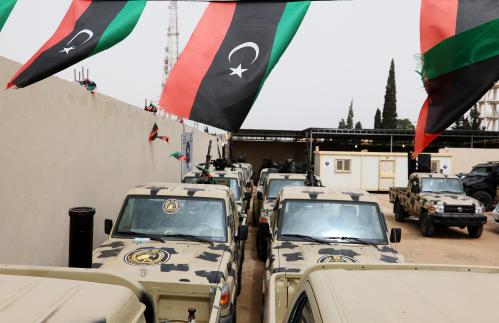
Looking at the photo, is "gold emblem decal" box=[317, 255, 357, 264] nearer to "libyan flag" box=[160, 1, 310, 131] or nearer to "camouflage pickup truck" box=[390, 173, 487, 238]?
"libyan flag" box=[160, 1, 310, 131]

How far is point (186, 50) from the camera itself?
406 centimetres

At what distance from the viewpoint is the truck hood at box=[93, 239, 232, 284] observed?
430cm

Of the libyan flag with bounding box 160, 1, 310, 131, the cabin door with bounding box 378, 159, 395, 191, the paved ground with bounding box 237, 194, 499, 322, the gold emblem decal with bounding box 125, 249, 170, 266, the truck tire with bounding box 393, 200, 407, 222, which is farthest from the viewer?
the cabin door with bounding box 378, 159, 395, 191

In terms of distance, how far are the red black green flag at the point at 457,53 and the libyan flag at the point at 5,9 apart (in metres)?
3.46

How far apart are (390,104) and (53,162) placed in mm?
48580

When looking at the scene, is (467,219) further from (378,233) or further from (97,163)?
(97,163)

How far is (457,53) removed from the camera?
396 cm

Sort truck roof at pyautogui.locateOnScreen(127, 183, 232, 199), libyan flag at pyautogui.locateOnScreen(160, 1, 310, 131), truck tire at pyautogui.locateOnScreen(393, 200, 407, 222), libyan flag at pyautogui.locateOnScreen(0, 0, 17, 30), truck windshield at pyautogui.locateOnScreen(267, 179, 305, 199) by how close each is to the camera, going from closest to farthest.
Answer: libyan flag at pyautogui.locateOnScreen(0, 0, 17, 30) → libyan flag at pyautogui.locateOnScreen(160, 1, 310, 131) → truck roof at pyautogui.locateOnScreen(127, 183, 232, 199) → truck windshield at pyautogui.locateOnScreen(267, 179, 305, 199) → truck tire at pyautogui.locateOnScreen(393, 200, 407, 222)

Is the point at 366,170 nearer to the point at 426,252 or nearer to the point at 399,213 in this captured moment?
the point at 399,213

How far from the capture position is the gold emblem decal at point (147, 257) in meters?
4.63

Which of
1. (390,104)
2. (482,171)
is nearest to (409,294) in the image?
(482,171)

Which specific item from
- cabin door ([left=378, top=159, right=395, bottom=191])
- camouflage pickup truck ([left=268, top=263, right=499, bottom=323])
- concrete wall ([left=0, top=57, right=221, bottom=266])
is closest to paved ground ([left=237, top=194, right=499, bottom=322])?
concrete wall ([left=0, top=57, right=221, bottom=266])

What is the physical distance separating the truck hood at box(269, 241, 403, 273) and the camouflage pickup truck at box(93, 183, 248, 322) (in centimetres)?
56

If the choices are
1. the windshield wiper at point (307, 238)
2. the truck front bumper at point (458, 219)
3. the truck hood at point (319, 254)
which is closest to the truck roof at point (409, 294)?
the truck hood at point (319, 254)
